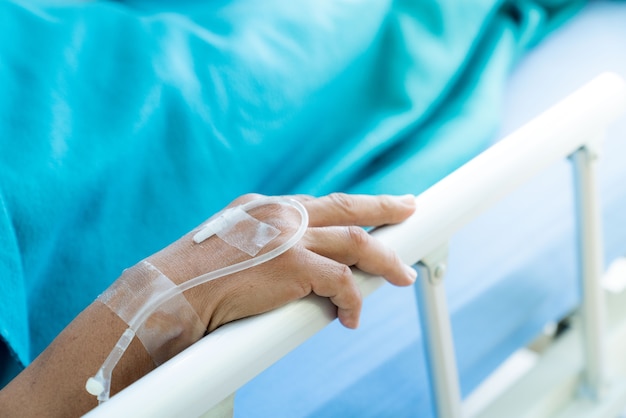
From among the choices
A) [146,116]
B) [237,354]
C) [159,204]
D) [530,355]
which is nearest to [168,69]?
[146,116]

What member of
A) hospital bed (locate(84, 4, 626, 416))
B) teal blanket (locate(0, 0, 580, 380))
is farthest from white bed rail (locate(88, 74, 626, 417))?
teal blanket (locate(0, 0, 580, 380))

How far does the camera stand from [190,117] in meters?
0.92

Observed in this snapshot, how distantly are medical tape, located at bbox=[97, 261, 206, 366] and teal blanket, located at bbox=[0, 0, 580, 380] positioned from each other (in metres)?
0.22

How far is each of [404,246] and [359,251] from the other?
5cm

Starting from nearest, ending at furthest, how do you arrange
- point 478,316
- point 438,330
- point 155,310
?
point 155,310 → point 438,330 → point 478,316

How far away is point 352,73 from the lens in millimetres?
1038

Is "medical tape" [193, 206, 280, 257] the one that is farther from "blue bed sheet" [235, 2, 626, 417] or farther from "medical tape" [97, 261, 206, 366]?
"blue bed sheet" [235, 2, 626, 417]

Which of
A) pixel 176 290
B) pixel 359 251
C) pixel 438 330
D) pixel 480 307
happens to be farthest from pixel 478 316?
pixel 176 290

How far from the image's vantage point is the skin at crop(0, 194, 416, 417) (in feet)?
2.03

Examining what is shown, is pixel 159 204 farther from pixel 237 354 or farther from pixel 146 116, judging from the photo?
pixel 237 354

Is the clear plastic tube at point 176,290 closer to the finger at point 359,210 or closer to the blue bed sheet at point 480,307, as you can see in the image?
the finger at point 359,210

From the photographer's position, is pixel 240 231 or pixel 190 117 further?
pixel 190 117

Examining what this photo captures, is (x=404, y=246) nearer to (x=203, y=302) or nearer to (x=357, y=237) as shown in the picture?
(x=357, y=237)

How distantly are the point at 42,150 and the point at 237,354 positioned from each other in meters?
0.44
